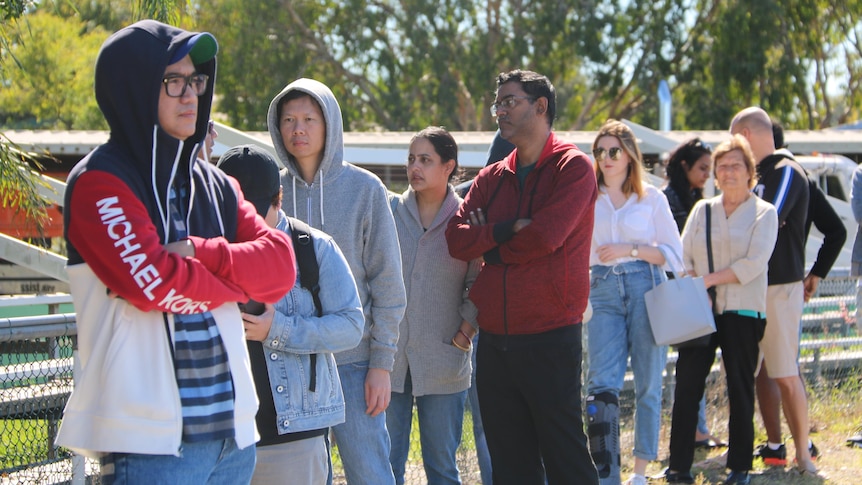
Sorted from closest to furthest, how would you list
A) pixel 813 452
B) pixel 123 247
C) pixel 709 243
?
1. pixel 123 247
2. pixel 709 243
3. pixel 813 452

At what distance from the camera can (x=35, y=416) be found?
4.17 metres

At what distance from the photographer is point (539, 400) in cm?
450

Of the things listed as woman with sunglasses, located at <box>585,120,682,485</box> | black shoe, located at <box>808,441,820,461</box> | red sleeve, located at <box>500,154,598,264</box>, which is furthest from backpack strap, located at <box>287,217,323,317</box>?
black shoe, located at <box>808,441,820,461</box>

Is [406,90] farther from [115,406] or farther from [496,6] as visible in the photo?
[115,406]

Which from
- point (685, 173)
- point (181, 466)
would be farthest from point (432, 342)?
point (685, 173)

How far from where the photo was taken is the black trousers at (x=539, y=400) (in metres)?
4.50

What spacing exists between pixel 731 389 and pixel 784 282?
0.81 meters

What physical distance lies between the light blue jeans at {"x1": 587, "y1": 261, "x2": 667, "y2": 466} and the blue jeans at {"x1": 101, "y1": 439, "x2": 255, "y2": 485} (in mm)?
3334

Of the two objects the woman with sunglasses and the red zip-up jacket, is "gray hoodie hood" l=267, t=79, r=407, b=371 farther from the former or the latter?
the woman with sunglasses

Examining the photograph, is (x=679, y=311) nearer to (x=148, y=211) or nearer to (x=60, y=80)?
(x=148, y=211)

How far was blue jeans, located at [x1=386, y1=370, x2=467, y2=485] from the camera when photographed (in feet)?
16.2

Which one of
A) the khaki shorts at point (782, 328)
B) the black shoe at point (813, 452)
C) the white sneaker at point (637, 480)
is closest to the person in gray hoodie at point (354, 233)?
the white sneaker at point (637, 480)

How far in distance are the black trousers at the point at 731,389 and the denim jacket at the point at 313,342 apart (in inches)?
129

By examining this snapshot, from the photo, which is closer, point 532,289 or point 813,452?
point 532,289
